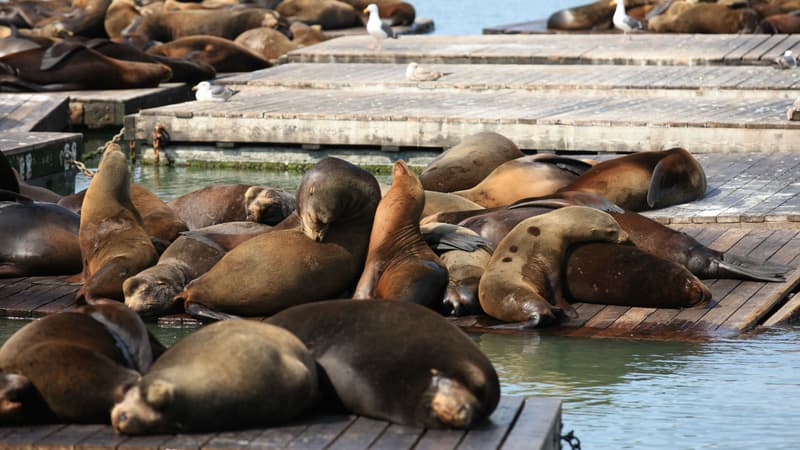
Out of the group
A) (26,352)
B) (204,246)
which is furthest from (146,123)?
(26,352)

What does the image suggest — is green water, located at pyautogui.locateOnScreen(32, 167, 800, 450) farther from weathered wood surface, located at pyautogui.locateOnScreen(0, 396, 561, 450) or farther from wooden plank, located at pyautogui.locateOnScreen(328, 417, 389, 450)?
wooden plank, located at pyautogui.locateOnScreen(328, 417, 389, 450)

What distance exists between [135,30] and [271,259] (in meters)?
16.1

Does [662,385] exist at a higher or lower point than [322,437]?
lower

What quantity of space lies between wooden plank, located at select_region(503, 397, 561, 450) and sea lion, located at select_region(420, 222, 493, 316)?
6.60 ft

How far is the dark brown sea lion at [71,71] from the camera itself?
14789 millimetres

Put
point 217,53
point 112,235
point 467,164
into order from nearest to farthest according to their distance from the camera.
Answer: point 112,235, point 467,164, point 217,53

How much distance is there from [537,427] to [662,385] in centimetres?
154

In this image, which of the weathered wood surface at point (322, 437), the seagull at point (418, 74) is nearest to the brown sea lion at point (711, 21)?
the seagull at point (418, 74)

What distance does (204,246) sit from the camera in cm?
685

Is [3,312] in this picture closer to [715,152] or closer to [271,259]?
[271,259]

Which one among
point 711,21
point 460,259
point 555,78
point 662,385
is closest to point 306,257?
point 460,259

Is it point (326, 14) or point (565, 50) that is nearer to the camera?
point (565, 50)

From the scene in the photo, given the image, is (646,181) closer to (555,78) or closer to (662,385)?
(662,385)

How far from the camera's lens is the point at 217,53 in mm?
17516
